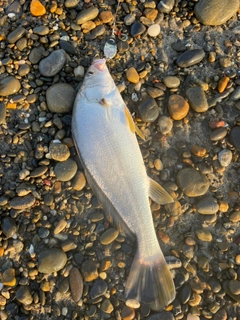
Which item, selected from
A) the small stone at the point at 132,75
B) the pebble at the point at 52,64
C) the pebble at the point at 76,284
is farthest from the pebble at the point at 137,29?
the pebble at the point at 76,284

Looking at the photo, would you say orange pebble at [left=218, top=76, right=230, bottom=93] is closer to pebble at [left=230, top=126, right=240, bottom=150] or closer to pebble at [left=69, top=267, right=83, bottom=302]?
pebble at [left=230, top=126, right=240, bottom=150]

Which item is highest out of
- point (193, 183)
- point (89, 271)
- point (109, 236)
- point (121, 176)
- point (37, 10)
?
point (37, 10)

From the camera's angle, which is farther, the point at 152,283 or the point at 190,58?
the point at 190,58

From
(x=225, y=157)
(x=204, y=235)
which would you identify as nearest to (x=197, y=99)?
(x=225, y=157)

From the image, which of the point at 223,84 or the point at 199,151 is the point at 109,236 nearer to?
the point at 199,151

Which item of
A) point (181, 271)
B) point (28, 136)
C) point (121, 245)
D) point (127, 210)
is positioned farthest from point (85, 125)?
point (181, 271)

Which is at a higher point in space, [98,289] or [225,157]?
[225,157]

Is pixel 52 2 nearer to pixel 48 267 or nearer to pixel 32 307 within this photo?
pixel 48 267
